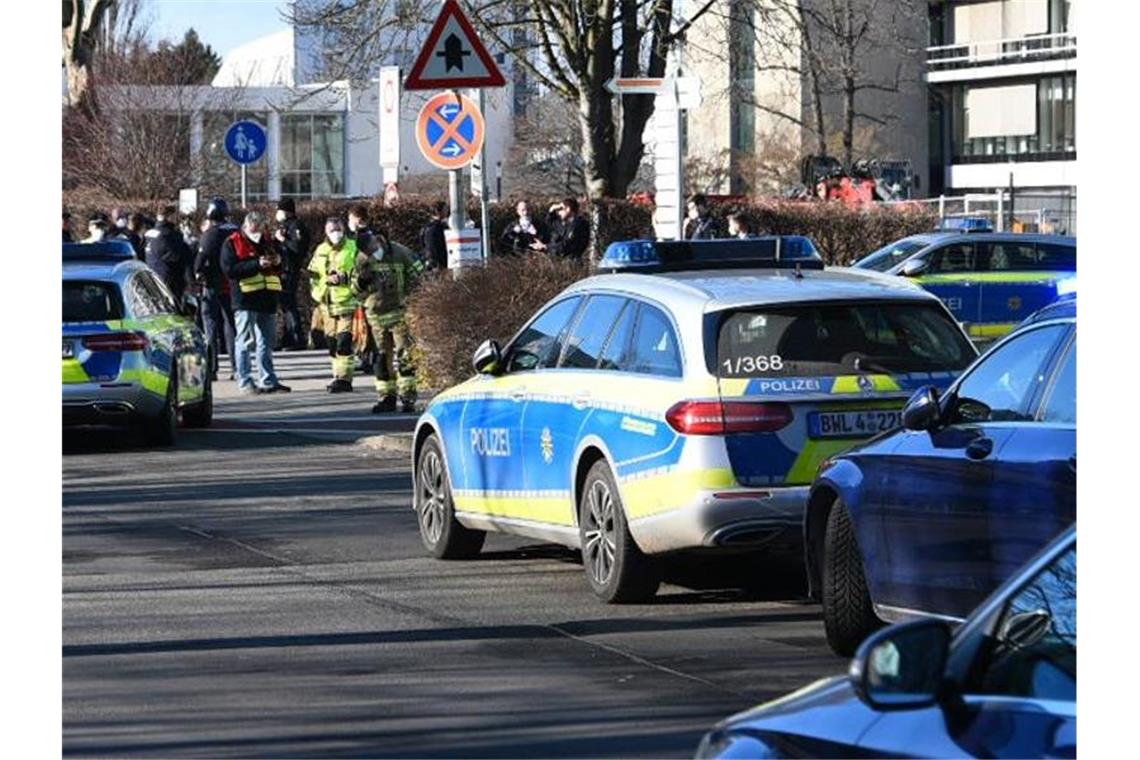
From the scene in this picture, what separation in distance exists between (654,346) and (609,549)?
0.95 metres

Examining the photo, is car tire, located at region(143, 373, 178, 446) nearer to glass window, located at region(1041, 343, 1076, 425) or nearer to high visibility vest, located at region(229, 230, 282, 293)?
high visibility vest, located at region(229, 230, 282, 293)

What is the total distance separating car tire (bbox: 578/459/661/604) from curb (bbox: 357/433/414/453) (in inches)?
317

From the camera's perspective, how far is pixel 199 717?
869 centimetres

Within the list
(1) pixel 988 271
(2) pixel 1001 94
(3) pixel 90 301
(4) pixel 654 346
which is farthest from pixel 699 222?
(2) pixel 1001 94

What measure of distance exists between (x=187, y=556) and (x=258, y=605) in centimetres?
201

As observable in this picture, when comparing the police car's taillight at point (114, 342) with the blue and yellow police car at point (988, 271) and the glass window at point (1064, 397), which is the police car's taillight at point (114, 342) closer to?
the blue and yellow police car at point (988, 271)

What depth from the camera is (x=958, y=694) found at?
15.0ft

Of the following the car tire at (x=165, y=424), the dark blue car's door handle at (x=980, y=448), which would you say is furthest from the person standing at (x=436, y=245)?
the dark blue car's door handle at (x=980, y=448)

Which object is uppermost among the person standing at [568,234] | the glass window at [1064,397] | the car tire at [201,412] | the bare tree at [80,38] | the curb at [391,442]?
the bare tree at [80,38]

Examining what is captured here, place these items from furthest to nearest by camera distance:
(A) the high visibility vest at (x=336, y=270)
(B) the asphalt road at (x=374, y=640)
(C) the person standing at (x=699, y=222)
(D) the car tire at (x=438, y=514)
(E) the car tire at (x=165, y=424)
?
(C) the person standing at (x=699, y=222) < (A) the high visibility vest at (x=336, y=270) < (E) the car tire at (x=165, y=424) < (D) the car tire at (x=438, y=514) < (B) the asphalt road at (x=374, y=640)

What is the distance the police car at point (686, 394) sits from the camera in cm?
1080

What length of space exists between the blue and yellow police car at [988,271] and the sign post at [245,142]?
320 inches
